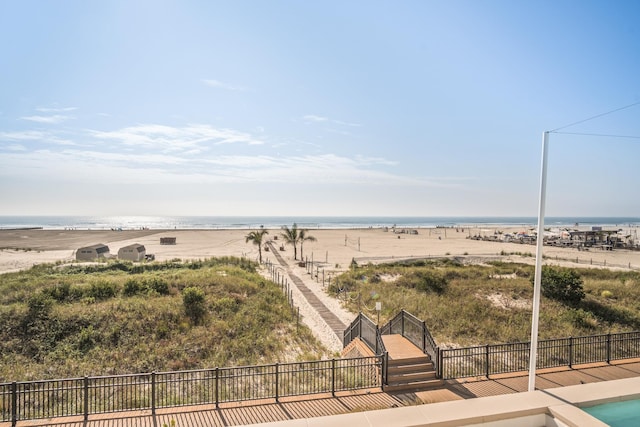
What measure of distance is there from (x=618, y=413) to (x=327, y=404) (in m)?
6.87

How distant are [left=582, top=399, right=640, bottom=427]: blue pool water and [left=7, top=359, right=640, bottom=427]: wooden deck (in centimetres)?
198

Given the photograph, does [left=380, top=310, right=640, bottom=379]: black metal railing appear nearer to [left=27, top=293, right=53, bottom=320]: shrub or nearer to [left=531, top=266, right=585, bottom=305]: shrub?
[left=531, top=266, right=585, bottom=305]: shrub

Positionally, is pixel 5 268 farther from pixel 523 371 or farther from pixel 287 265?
pixel 523 371

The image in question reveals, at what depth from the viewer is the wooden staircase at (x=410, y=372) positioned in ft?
36.8

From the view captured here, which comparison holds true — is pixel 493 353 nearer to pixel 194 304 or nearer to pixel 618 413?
pixel 618 413

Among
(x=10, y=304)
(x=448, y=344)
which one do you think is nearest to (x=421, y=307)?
(x=448, y=344)

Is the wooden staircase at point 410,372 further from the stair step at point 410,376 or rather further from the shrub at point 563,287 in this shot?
the shrub at point 563,287

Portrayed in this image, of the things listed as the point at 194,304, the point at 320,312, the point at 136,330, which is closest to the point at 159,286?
the point at 194,304

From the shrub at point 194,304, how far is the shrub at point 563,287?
71.2 feet

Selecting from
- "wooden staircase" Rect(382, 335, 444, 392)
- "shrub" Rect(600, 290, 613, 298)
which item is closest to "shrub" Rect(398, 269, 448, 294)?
"shrub" Rect(600, 290, 613, 298)

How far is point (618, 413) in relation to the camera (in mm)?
9109

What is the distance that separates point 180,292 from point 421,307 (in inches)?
575

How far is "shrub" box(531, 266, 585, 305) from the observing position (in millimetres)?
24750

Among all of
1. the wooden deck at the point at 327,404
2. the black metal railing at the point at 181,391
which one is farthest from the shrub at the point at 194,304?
the wooden deck at the point at 327,404
